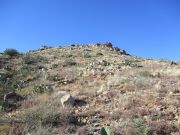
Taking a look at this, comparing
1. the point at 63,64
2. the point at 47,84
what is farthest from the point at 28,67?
the point at 47,84

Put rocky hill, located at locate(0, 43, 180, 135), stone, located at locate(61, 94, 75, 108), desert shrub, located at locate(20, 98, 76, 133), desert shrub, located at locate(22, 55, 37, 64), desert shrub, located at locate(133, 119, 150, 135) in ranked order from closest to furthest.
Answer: desert shrub, located at locate(133, 119, 150, 135), rocky hill, located at locate(0, 43, 180, 135), desert shrub, located at locate(20, 98, 76, 133), stone, located at locate(61, 94, 75, 108), desert shrub, located at locate(22, 55, 37, 64)

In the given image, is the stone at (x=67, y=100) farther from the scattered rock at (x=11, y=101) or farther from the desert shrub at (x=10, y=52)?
the desert shrub at (x=10, y=52)

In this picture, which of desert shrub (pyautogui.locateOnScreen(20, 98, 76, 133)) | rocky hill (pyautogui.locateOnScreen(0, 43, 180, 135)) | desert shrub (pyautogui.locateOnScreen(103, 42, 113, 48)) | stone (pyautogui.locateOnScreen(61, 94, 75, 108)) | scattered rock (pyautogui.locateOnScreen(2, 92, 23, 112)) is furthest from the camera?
desert shrub (pyautogui.locateOnScreen(103, 42, 113, 48))

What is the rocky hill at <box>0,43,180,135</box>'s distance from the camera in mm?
10938

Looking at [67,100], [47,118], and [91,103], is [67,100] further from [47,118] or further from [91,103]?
[47,118]

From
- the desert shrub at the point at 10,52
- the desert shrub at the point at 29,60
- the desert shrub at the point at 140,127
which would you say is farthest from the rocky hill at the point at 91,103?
the desert shrub at the point at 10,52

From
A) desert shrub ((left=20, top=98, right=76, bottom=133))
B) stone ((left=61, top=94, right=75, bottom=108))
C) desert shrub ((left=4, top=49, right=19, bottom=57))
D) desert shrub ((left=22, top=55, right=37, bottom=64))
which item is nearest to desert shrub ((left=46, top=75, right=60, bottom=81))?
stone ((left=61, top=94, right=75, bottom=108))

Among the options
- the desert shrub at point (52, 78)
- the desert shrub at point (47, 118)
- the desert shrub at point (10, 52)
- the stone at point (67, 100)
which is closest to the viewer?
the desert shrub at point (47, 118)

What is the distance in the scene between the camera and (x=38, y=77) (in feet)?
73.9

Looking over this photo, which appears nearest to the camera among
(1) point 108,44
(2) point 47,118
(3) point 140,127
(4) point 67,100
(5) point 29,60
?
(3) point 140,127

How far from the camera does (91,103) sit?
1420 centimetres

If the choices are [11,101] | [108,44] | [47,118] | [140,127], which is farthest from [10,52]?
[140,127]

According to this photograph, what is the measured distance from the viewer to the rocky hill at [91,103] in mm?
10938

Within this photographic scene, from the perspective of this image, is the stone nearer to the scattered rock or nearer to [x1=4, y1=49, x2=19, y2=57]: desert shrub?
the scattered rock
